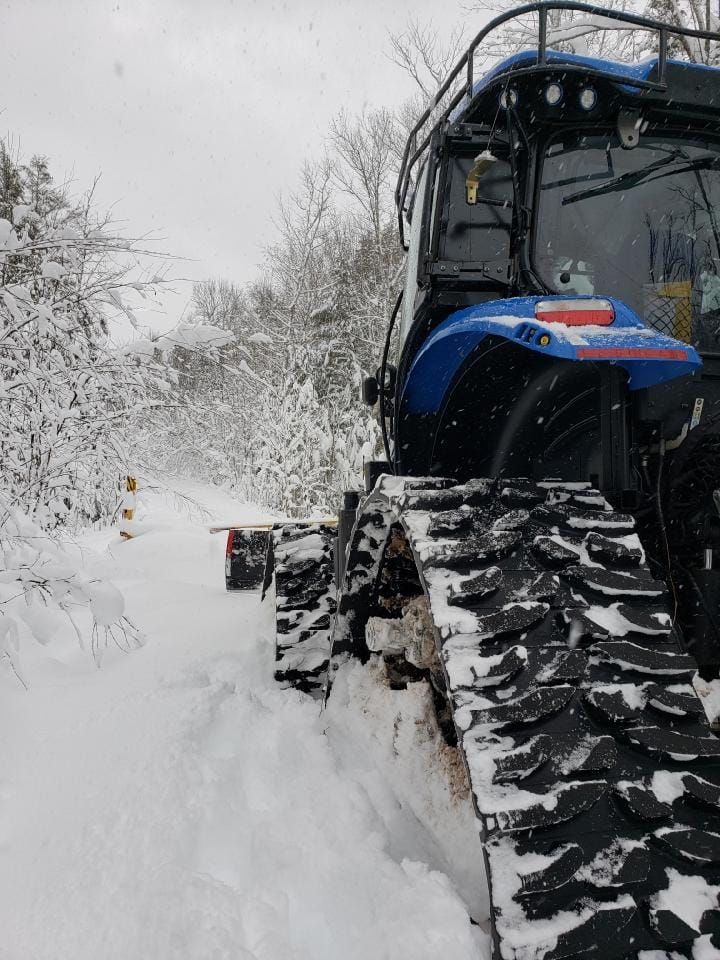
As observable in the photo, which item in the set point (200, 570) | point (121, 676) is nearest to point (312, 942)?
point (121, 676)

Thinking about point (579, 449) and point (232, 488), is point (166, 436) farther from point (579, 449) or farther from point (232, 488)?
point (232, 488)

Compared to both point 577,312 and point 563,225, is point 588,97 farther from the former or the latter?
point 577,312

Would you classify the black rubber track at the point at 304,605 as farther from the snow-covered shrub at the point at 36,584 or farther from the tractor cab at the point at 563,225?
the tractor cab at the point at 563,225

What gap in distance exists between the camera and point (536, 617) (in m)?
1.51

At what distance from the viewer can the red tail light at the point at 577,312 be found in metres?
1.86

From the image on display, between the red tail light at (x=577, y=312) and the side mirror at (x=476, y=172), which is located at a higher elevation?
the side mirror at (x=476, y=172)

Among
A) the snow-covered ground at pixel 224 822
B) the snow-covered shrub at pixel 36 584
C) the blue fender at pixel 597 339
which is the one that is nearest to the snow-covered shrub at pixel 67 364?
the snow-covered shrub at pixel 36 584

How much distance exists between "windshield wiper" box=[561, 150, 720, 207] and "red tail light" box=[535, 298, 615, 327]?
3.38ft

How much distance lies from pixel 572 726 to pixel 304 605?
2.10m

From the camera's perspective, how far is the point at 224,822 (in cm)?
212

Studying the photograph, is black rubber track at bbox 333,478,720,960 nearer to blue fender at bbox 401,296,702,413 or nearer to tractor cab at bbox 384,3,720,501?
blue fender at bbox 401,296,702,413

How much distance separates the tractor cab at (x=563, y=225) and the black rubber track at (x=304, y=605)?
108 cm

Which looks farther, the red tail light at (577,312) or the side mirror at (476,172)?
the side mirror at (476,172)

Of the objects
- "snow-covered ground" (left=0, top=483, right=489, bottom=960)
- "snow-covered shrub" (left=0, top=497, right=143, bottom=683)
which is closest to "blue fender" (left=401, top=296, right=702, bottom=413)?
"snow-covered ground" (left=0, top=483, right=489, bottom=960)
